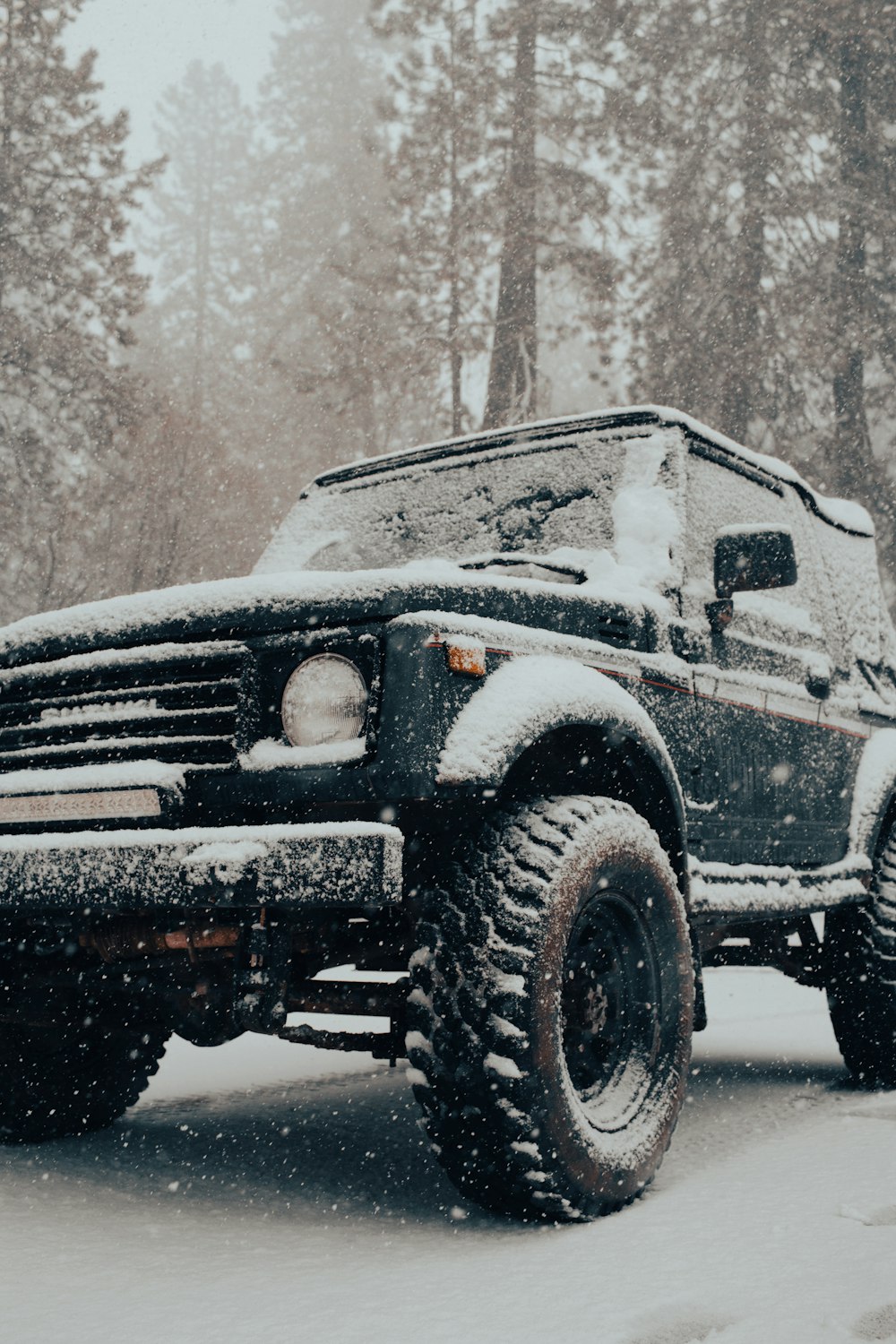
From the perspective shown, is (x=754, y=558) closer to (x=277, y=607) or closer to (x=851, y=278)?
(x=277, y=607)

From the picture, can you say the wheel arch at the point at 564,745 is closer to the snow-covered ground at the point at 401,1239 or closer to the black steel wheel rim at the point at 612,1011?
the black steel wheel rim at the point at 612,1011

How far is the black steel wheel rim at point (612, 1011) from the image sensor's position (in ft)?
10.9

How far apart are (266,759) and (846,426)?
45.8 feet

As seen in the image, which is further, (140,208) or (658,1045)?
(140,208)

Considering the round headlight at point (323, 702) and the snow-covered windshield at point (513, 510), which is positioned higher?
the snow-covered windshield at point (513, 510)

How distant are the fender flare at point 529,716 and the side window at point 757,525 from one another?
2.95 feet

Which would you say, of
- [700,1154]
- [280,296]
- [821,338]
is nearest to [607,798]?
[700,1154]

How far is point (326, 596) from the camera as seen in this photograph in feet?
9.95

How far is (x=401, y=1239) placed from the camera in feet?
9.92

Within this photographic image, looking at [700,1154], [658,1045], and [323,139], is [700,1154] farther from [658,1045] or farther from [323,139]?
[323,139]

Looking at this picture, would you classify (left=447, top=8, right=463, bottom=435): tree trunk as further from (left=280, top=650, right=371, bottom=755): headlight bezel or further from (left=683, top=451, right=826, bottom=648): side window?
(left=280, top=650, right=371, bottom=755): headlight bezel

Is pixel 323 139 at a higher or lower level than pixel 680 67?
higher

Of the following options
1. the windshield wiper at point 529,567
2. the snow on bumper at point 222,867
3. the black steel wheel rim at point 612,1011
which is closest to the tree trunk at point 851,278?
the windshield wiper at point 529,567

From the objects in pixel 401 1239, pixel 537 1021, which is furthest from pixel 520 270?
pixel 401 1239
